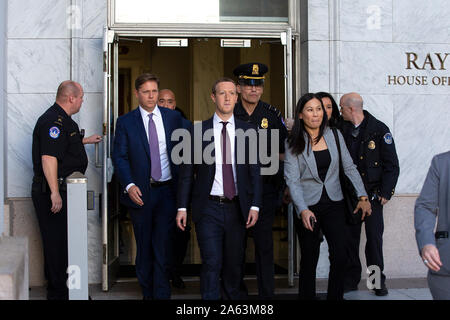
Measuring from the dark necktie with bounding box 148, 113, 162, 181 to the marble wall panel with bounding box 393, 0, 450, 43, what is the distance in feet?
9.37

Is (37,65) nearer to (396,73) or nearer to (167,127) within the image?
(167,127)

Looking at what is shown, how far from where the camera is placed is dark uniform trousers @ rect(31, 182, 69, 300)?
6.03 m

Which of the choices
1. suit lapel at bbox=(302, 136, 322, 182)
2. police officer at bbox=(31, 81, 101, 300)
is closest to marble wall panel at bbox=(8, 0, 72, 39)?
police officer at bbox=(31, 81, 101, 300)

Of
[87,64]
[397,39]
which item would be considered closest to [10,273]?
[87,64]

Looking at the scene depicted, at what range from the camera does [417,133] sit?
7.25 meters

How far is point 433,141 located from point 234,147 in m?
2.80

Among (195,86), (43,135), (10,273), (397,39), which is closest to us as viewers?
(10,273)

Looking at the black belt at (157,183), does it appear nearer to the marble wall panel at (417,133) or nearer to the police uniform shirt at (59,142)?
the police uniform shirt at (59,142)

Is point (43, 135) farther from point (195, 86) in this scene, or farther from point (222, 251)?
point (195, 86)

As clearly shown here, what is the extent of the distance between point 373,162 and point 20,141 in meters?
3.42

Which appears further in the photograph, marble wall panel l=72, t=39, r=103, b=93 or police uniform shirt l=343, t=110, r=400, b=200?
marble wall panel l=72, t=39, r=103, b=93

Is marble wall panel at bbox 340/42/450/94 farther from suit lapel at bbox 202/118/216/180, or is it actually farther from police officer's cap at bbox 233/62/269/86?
suit lapel at bbox 202/118/216/180

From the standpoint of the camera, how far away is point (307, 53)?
7121 mm
